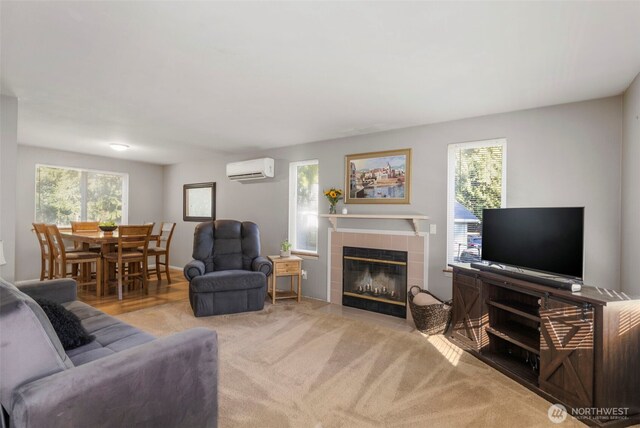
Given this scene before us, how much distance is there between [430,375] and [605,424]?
104 centimetres

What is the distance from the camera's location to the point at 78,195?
5.94 m

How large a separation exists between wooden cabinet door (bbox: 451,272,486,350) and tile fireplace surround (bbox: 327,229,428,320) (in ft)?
2.08

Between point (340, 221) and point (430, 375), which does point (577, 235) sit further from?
point (340, 221)

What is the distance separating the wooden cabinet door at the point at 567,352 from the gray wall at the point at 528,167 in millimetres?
1068

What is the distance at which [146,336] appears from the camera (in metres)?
2.03

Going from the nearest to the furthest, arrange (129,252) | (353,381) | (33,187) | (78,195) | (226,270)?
(353,381), (226,270), (129,252), (33,187), (78,195)

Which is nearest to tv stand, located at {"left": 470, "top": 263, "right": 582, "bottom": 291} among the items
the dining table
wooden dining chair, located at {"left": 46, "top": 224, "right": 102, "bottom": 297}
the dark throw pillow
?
the dark throw pillow

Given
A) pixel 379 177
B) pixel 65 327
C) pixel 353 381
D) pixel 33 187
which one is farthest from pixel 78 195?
pixel 353 381

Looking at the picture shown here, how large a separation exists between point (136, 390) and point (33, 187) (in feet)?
19.1

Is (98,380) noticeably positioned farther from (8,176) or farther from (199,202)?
(199,202)

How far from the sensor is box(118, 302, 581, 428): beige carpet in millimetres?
1973

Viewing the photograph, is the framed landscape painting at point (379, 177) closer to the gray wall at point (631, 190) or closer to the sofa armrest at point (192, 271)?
the gray wall at point (631, 190)

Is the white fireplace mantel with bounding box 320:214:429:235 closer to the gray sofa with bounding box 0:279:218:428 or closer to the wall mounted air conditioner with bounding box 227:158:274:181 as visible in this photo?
the wall mounted air conditioner with bounding box 227:158:274:181

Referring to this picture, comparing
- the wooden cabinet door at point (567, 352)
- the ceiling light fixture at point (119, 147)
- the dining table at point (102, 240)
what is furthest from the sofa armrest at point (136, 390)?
the ceiling light fixture at point (119, 147)
